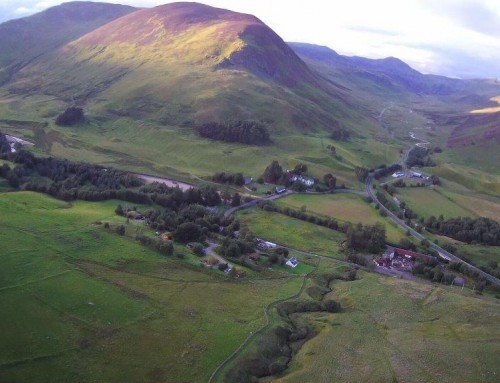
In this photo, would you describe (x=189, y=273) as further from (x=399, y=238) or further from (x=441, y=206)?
(x=441, y=206)

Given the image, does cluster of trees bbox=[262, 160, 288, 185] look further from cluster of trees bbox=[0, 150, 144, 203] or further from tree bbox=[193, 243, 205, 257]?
tree bbox=[193, 243, 205, 257]

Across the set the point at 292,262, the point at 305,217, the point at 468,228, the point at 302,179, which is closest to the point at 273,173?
the point at 302,179

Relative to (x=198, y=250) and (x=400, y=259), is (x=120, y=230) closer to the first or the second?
(x=198, y=250)

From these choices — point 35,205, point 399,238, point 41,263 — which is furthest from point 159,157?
point 41,263

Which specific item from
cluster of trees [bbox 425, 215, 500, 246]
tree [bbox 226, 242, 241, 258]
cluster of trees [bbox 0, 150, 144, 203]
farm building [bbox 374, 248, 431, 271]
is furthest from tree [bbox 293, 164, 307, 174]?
tree [bbox 226, 242, 241, 258]

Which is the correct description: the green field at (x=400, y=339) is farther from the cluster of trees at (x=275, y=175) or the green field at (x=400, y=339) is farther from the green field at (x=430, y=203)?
the cluster of trees at (x=275, y=175)

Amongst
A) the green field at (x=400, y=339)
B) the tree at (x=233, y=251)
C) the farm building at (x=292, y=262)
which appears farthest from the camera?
the farm building at (x=292, y=262)

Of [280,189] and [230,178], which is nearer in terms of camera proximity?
[280,189]

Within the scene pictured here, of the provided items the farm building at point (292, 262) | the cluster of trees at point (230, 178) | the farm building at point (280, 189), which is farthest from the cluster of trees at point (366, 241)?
the cluster of trees at point (230, 178)
